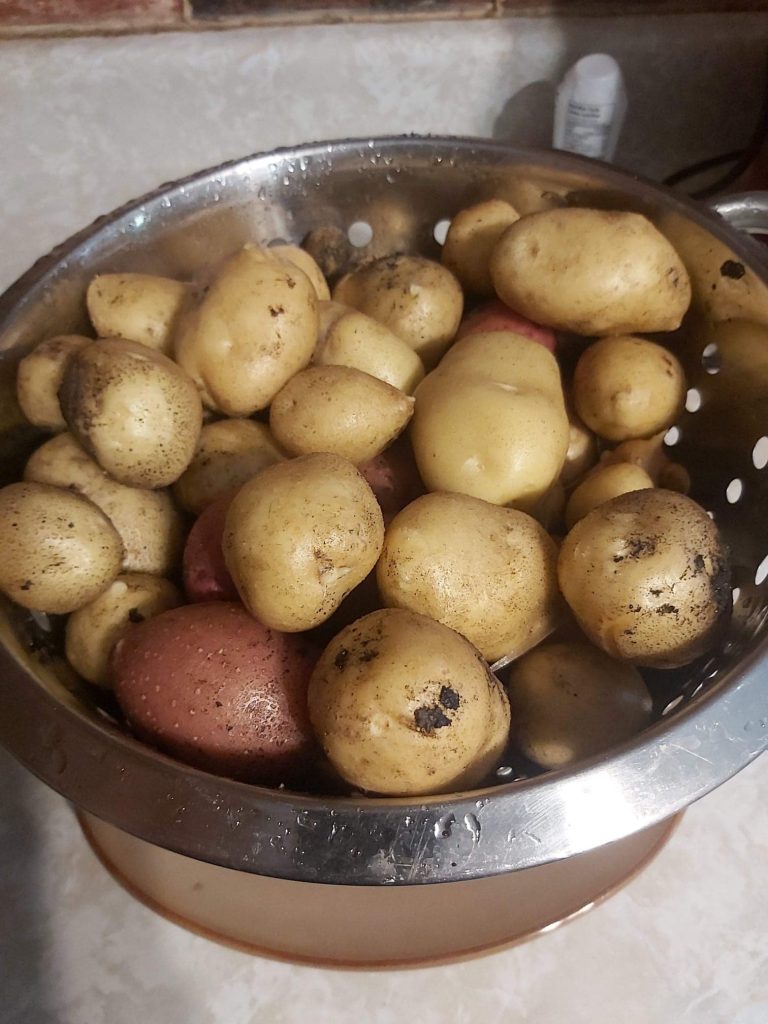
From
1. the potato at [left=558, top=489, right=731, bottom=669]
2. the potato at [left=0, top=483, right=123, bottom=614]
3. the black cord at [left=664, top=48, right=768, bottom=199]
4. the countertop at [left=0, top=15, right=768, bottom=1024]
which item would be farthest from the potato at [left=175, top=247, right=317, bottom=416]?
the black cord at [left=664, top=48, right=768, bottom=199]

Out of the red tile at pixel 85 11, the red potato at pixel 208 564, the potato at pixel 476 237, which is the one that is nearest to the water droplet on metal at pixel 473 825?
the red potato at pixel 208 564

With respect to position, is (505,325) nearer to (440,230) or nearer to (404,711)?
(440,230)

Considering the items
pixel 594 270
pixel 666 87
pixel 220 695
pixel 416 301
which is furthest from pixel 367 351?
pixel 666 87

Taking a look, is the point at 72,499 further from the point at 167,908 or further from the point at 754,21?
the point at 754,21

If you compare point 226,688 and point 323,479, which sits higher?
point 323,479

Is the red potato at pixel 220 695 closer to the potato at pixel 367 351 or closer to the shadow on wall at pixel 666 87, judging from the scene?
the potato at pixel 367 351

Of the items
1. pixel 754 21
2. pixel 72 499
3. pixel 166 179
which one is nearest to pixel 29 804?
pixel 72 499
